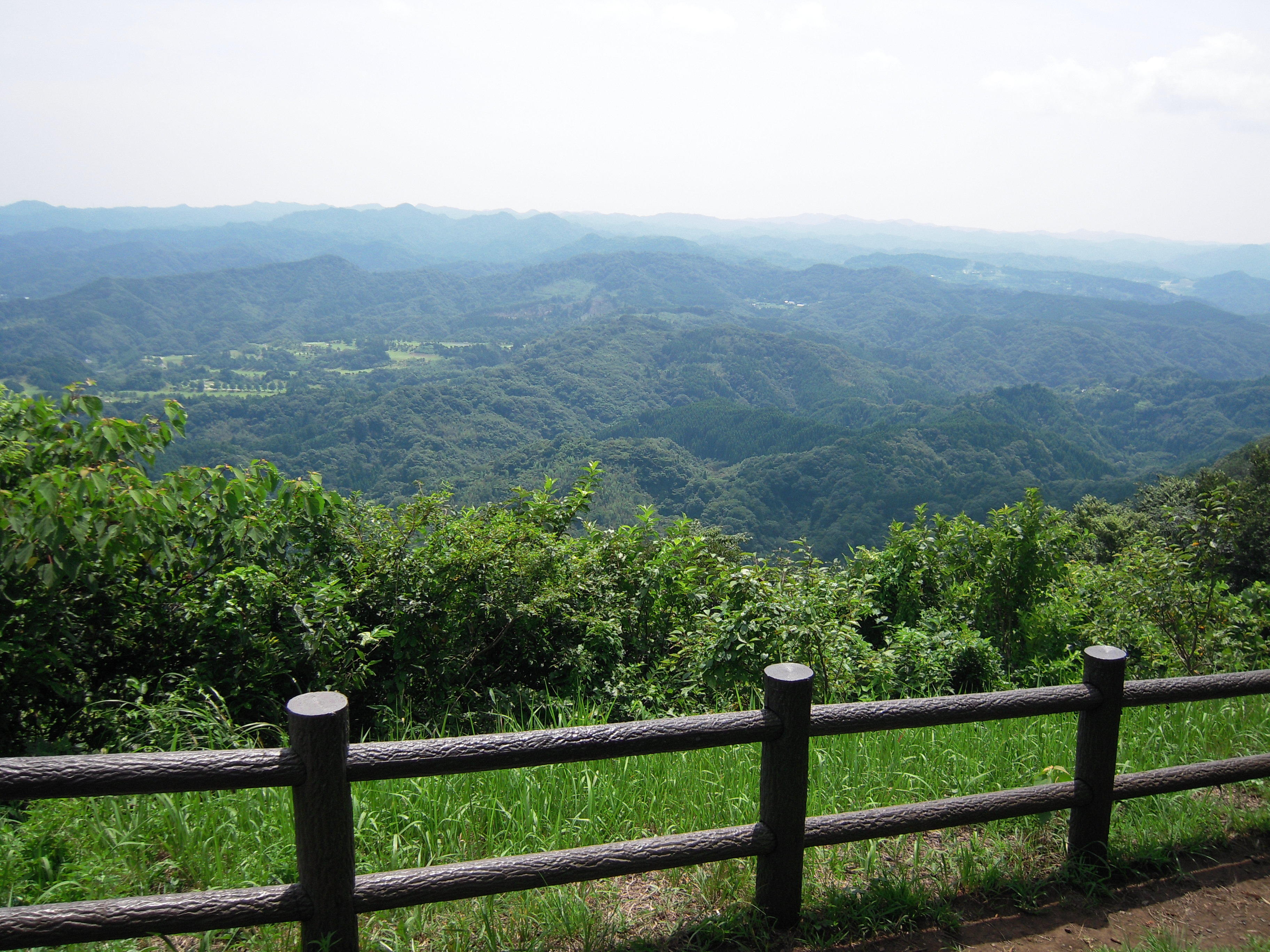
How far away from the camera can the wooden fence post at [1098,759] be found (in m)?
2.69

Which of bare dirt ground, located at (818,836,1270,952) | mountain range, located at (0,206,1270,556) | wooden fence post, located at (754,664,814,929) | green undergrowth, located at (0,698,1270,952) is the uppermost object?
wooden fence post, located at (754,664,814,929)

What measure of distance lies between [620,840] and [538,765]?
2.84 ft

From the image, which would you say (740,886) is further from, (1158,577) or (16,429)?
(1158,577)

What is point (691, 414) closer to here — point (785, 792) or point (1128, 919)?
point (1128, 919)

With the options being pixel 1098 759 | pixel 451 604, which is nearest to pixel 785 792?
pixel 1098 759

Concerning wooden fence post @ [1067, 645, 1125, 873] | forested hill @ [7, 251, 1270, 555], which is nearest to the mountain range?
forested hill @ [7, 251, 1270, 555]

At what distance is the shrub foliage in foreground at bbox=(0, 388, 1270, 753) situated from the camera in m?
3.18

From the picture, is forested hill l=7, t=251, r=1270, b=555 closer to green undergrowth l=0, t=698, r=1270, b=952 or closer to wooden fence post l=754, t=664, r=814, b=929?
green undergrowth l=0, t=698, r=1270, b=952

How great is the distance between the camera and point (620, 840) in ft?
8.98

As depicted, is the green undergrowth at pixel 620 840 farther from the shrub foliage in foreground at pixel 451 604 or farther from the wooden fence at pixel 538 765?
the shrub foliage in foreground at pixel 451 604

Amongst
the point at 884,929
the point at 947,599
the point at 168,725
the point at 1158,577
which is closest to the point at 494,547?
the point at 168,725

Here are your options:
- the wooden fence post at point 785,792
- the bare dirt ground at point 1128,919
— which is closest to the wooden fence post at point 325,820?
the wooden fence post at point 785,792

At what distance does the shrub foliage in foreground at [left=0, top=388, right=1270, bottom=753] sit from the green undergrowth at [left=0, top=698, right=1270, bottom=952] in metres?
0.68

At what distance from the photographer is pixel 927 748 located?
11.4ft
